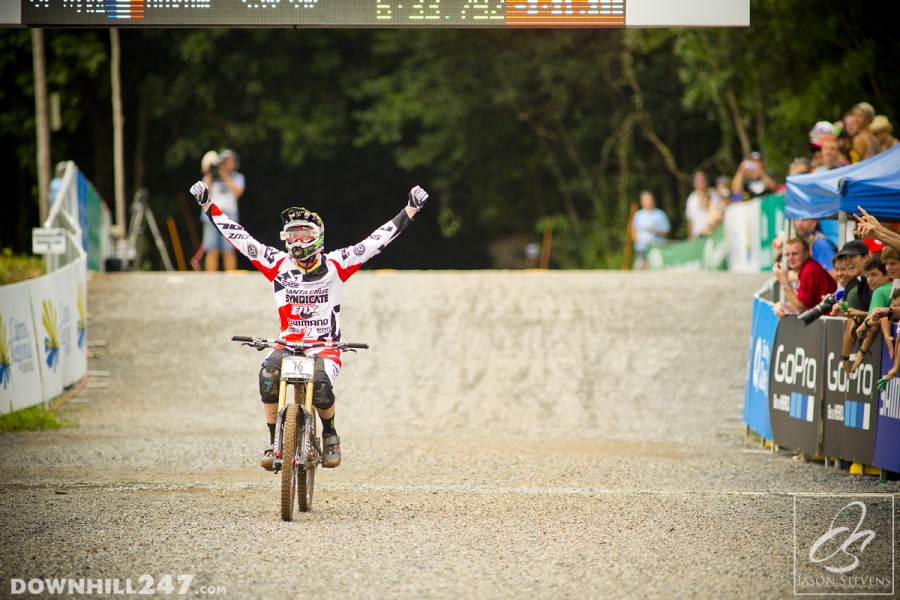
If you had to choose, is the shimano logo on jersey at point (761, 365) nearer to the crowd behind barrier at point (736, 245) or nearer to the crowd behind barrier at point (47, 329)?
the crowd behind barrier at point (736, 245)

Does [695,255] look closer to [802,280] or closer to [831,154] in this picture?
[831,154]

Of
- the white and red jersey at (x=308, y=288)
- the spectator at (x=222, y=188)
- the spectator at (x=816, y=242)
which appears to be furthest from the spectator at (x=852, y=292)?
the spectator at (x=222, y=188)

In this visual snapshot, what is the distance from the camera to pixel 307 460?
8922 mm

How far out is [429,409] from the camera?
17125mm

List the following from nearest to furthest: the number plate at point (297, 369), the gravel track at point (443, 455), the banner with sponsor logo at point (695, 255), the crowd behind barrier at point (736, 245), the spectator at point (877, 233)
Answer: the gravel track at point (443, 455)
the number plate at point (297, 369)
the spectator at point (877, 233)
the crowd behind barrier at point (736, 245)
the banner with sponsor logo at point (695, 255)

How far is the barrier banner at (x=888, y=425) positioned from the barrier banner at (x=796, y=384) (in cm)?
107

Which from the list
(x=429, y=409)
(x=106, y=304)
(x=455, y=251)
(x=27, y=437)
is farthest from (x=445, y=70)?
(x=27, y=437)

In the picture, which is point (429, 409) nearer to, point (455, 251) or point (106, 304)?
point (106, 304)

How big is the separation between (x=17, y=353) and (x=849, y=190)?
30.0 ft

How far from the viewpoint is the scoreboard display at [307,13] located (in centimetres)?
1141

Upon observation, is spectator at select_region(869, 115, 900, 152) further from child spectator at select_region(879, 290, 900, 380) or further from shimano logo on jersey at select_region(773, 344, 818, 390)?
child spectator at select_region(879, 290, 900, 380)

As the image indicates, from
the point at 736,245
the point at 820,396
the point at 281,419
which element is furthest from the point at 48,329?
the point at 736,245

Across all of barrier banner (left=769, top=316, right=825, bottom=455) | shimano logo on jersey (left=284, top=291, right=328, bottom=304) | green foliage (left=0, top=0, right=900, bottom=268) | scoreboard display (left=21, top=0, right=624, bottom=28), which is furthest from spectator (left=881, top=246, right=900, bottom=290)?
green foliage (left=0, top=0, right=900, bottom=268)

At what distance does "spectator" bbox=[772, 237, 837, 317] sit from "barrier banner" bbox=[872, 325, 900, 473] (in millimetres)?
1618
